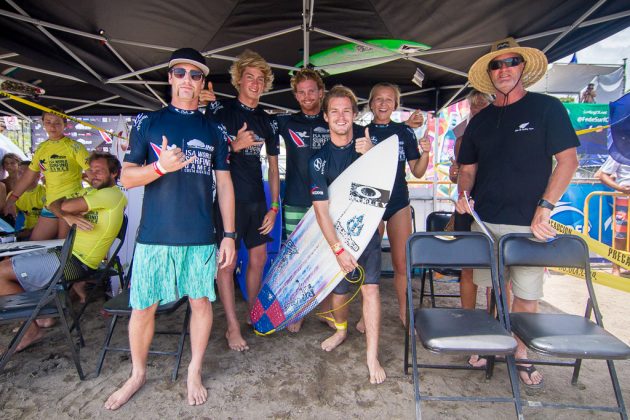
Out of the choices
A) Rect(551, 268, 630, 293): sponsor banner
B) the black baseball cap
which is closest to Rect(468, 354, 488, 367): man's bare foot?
Rect(551, 268, 630, 293): sponsor banner

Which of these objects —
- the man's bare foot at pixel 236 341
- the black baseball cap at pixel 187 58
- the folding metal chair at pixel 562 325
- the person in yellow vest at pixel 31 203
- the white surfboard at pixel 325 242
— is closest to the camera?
the folding metal chair at pixel 562 325

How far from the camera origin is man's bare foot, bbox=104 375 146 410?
6.07 feet

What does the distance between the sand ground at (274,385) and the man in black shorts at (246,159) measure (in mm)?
390

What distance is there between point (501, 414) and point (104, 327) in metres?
3.03

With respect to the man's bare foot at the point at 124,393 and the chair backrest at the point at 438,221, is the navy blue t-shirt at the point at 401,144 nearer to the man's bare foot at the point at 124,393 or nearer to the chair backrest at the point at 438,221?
the chair backrest at the point at 438,221

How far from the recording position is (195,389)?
6.40ft

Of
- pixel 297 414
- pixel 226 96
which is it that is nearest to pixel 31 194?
pixel 226 96

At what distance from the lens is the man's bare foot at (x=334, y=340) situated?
2.54 metres

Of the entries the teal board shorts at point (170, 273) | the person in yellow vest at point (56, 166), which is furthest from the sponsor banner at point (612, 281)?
the person in yellow vest at point (56, 166)

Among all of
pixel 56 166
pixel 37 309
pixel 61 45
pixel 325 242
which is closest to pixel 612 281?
pixel 325 242

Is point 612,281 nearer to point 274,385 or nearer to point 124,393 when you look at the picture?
point 274,385

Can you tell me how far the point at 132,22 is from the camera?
125 inches

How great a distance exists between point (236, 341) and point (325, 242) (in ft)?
3.30

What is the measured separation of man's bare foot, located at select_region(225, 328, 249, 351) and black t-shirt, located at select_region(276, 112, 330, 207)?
43.3 inches
